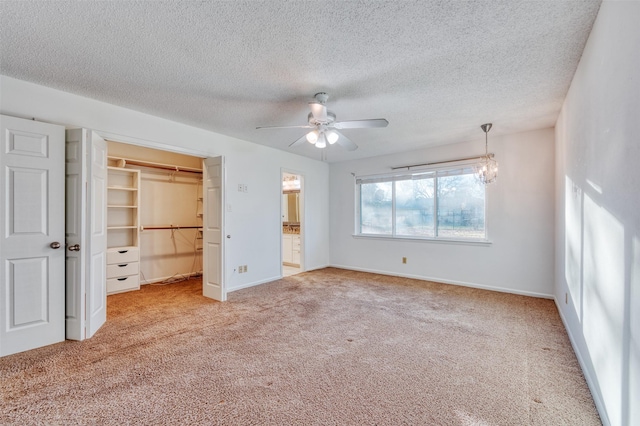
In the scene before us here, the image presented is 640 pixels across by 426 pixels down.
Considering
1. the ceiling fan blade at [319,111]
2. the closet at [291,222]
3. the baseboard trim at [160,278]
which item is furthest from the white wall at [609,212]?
the baseboard trim at [160,278]

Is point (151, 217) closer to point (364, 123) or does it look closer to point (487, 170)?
point (364, 123)

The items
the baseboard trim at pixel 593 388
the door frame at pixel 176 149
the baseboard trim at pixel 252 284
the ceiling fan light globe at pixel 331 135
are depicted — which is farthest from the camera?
the baseboard trim at pixel 252 284

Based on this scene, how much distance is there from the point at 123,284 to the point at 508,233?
611cm

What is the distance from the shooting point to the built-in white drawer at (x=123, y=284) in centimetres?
428

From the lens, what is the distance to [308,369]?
2191 millimetres

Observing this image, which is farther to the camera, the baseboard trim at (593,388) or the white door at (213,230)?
the white door at (213,230)

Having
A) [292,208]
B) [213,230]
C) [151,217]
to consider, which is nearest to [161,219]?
[151,217]

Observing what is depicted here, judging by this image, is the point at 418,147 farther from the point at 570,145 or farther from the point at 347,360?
the point at 347,360

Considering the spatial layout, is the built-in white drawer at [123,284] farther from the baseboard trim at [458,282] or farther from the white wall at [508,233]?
the white wall at [508,233]

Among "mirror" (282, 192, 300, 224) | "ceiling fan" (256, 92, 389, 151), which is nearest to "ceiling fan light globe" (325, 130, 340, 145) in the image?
"ceiling fan" (256, 92, 389, 151)

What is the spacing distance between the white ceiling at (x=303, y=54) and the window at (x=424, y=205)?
154 centimetres

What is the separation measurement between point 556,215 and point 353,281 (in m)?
3.16

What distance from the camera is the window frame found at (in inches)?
183

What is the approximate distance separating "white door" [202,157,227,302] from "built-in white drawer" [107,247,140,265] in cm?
136
